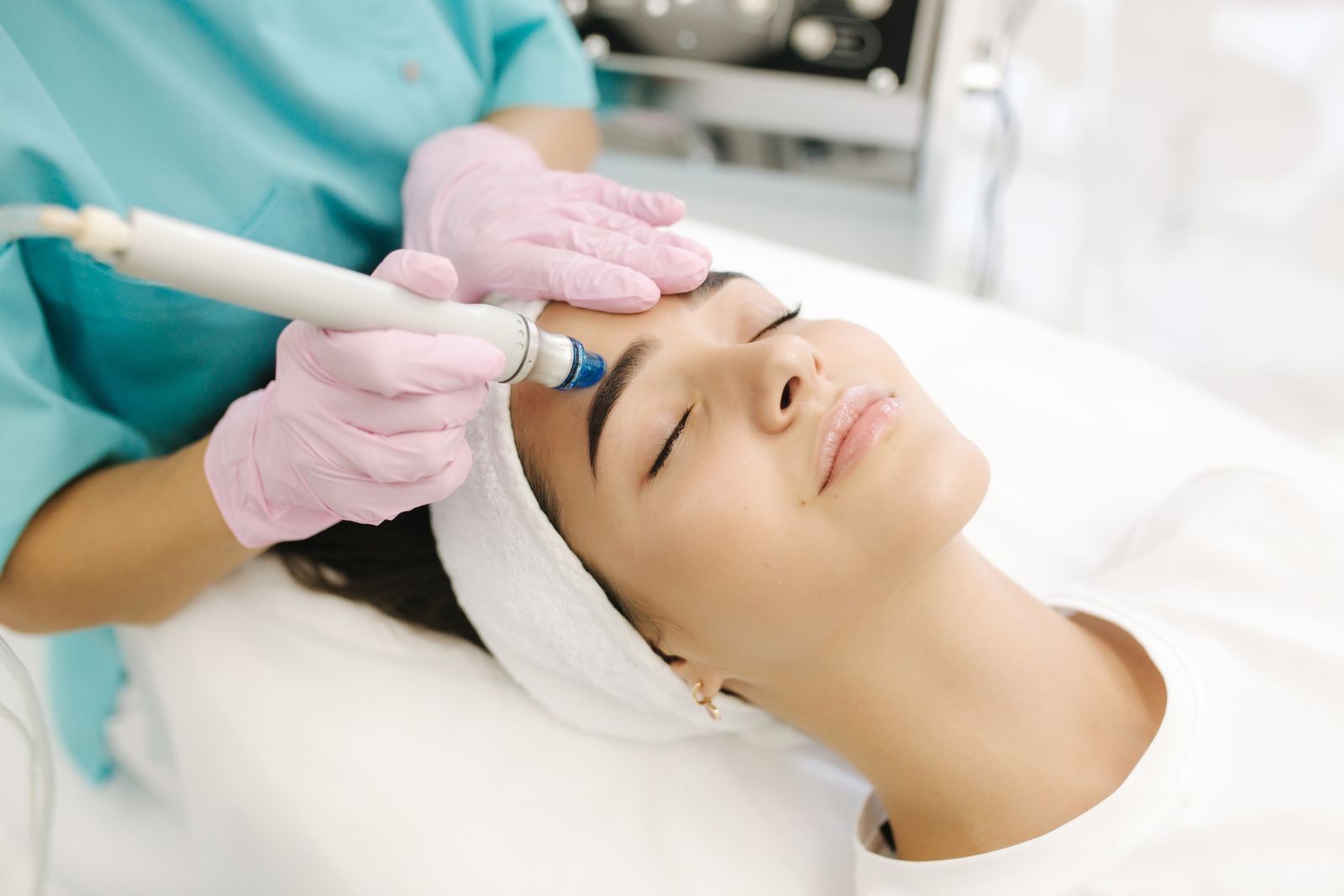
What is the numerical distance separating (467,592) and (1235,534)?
89 centimetres

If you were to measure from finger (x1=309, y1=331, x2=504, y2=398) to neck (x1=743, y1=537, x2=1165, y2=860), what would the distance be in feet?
1.39

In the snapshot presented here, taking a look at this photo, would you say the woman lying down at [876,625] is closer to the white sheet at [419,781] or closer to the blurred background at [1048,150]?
the white sheet at [419,781]

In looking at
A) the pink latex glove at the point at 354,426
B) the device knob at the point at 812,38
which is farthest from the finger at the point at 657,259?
the device knob at the point at 812,38

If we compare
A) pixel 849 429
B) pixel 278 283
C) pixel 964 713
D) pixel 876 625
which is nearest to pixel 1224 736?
pixel 964 713

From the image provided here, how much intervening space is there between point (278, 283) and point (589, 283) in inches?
13.0

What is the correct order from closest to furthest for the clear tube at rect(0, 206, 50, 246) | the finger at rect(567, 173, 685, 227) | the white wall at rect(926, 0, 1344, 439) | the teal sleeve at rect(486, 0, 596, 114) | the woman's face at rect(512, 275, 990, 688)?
the clear tube at rect(0, 206, 50, 246) < the woman's face at rect(512, 275, 990, 688) < the finger at rect(567, 173, 685, 227) < the teal sleeve at rect(486, 0, 596, 114) < the white wall at rect(926, 0, 1344, 439)

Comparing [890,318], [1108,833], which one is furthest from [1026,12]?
[1108,833]

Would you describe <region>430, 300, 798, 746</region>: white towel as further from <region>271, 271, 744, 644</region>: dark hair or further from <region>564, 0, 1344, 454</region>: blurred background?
<region>564, 0, 1344, 454</region>: blurred background

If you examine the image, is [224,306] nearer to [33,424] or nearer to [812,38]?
[33,424]

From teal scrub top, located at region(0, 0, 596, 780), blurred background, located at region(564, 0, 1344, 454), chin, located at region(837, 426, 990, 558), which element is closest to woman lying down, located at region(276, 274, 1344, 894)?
chin, located at region(837, 426, 990, 558)

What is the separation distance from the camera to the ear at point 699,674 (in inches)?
35.9

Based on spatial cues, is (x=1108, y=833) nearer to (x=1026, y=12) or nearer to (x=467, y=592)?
(x=467, y=592)

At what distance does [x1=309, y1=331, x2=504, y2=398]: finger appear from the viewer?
0.66 metres

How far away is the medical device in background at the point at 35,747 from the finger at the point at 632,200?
2.29 feet
